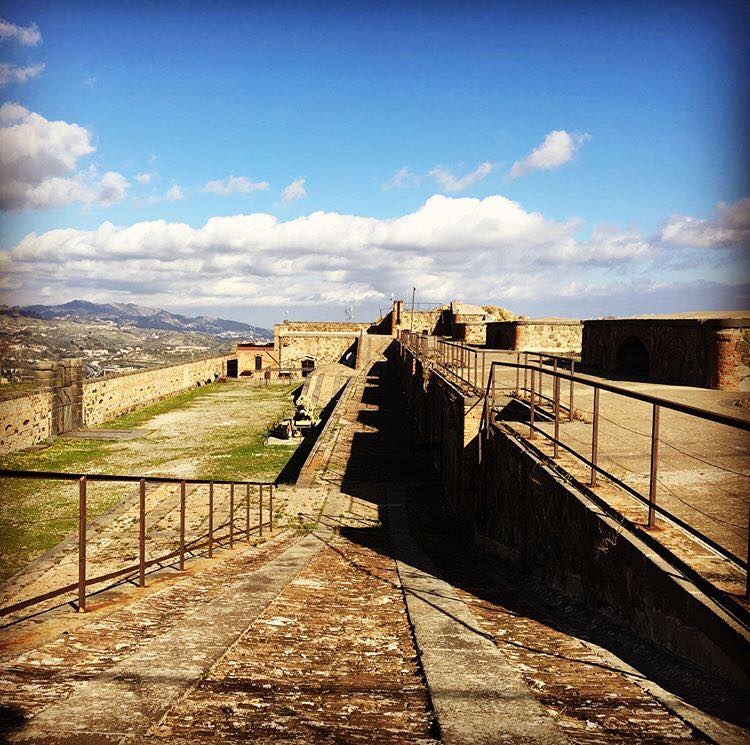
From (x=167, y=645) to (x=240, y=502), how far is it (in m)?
9.08

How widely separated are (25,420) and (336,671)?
2009 centimetres

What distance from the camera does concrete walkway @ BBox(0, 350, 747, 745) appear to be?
252 cm

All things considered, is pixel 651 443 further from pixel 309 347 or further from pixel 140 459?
pixel 309 347

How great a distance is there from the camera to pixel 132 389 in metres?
28.2

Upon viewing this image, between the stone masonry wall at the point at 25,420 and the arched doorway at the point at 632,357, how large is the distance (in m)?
18.1

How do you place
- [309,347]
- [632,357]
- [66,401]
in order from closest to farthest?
[632,357]
[66,401]
[309,347]

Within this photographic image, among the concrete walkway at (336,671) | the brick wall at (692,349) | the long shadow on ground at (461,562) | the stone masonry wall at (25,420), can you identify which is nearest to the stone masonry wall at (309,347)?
the long shadow on ground at (461,562)

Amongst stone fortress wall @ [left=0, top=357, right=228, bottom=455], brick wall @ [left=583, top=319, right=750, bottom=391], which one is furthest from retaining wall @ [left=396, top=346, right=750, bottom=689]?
stone fortress wall @ [left=0, top=357, right=228, bottom=455]

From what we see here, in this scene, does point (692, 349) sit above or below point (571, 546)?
above

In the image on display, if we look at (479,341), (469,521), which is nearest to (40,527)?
(469,521)

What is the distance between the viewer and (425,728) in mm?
2574

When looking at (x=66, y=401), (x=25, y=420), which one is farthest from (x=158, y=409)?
(x=25, y=420)

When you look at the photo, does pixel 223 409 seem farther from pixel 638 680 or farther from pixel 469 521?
pixel 638 680

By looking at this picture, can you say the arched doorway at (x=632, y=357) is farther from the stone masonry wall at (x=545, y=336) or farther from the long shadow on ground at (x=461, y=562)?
the stone masonry wall at (x=545, y=336)
